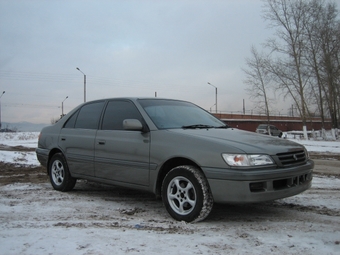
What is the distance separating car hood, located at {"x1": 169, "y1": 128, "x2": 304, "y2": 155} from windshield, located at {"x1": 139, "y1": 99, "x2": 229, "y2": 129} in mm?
296

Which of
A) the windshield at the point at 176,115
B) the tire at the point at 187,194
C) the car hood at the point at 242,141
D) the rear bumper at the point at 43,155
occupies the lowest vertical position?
the tire at the point at 187,194

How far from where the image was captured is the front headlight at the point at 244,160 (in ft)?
12.2

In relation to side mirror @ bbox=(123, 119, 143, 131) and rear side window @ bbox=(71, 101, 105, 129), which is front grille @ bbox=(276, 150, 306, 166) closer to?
side mirror @ bbox=(123, 119, 143, 131)

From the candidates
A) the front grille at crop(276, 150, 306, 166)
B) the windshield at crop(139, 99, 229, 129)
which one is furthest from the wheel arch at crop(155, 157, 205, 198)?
the front grille at crop(276, 150, 306, 166)

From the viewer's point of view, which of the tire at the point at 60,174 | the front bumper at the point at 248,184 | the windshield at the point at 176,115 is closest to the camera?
the front bumper at the point at 248,184

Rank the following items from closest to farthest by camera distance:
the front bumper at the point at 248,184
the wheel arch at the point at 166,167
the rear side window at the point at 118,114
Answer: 1. the front bumper at the point at 248,184
2. the wheel arch at the point at 166,167
3. the rear side window at the point at 118,114

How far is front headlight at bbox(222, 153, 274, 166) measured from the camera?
3729 millimetres

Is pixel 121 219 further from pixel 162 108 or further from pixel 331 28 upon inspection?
pixel 331 28

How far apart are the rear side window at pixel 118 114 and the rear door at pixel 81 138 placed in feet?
0.67

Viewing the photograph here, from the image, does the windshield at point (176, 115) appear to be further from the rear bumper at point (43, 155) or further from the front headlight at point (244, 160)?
the rear bumper at point (43, 155)

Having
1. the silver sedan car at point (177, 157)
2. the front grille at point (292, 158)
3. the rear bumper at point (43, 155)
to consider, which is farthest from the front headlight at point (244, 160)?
the rear bumper at point (43, 155)

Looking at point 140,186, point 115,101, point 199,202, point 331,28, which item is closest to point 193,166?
point 199,202

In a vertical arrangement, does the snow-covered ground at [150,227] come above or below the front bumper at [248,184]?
below

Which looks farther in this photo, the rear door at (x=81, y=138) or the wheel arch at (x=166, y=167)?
the rear door at (x=81, y=138)
